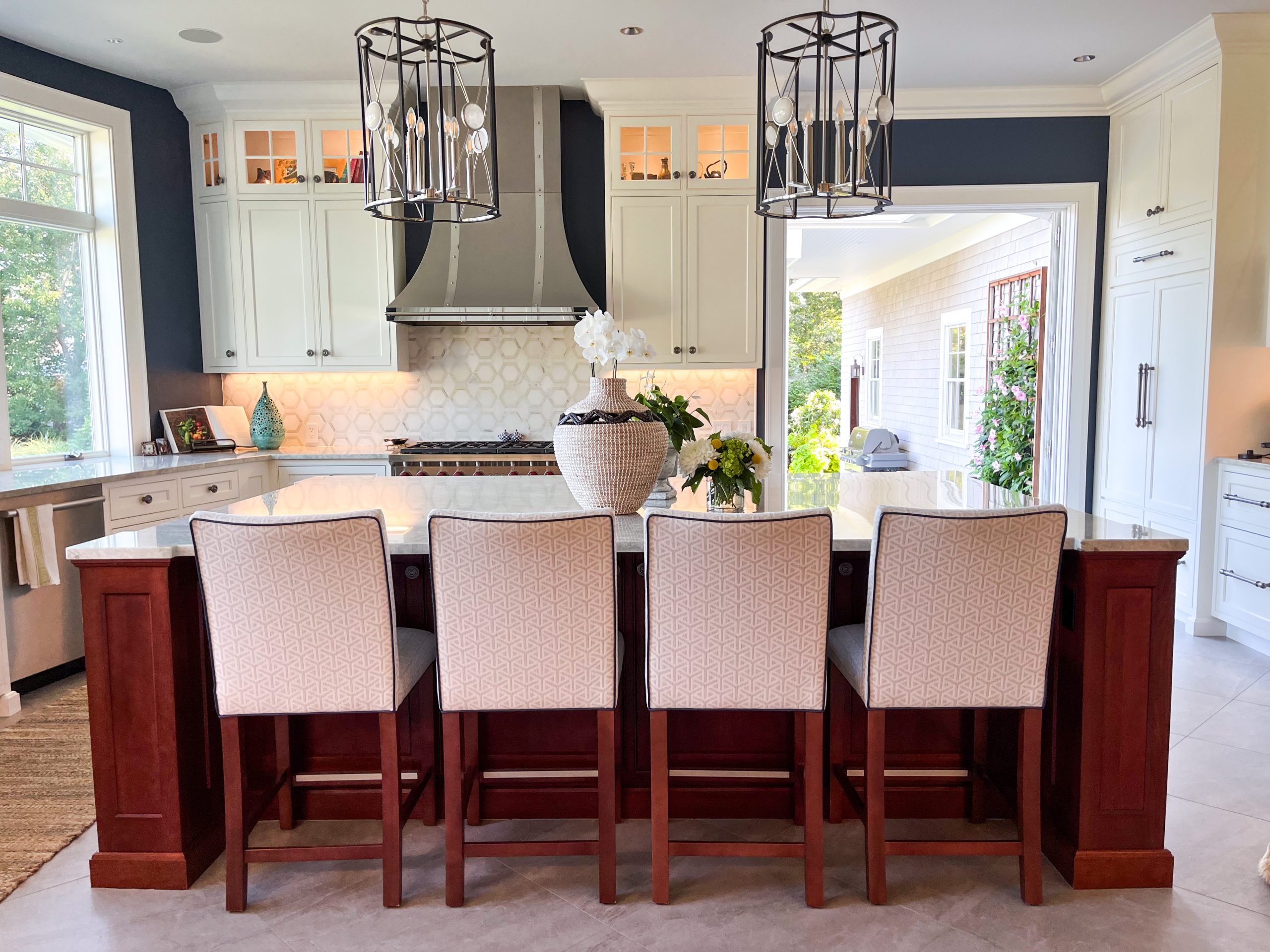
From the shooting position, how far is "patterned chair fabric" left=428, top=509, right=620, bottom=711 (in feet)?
6.21

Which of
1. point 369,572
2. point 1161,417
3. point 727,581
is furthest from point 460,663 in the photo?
point 1161,417

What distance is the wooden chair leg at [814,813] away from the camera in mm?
2012

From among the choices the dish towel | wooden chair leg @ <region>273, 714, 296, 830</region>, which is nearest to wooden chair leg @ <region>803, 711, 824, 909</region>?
wooden chair leg @ <region>273, 714, 296, 830</region>

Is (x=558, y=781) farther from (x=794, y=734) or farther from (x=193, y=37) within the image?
(x=193, y=37)

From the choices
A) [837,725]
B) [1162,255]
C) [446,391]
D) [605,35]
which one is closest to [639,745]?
[837,725]

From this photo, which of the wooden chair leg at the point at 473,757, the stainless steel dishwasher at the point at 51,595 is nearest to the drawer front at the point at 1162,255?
the wooden chair leg at the point at 473,757

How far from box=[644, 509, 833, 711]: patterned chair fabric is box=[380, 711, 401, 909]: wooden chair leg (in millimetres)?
611

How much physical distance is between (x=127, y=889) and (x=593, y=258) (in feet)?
13.1

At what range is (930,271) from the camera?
9.73 meters

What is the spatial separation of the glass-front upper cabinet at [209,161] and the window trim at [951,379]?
6496 mm

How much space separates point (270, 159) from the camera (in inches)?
194

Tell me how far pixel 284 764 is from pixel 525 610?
1007 mm

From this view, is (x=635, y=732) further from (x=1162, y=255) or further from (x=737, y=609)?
(x=1162, y=255)

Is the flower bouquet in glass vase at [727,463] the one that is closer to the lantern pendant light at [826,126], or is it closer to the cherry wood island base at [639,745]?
the cherry wood island base at [639,745]
